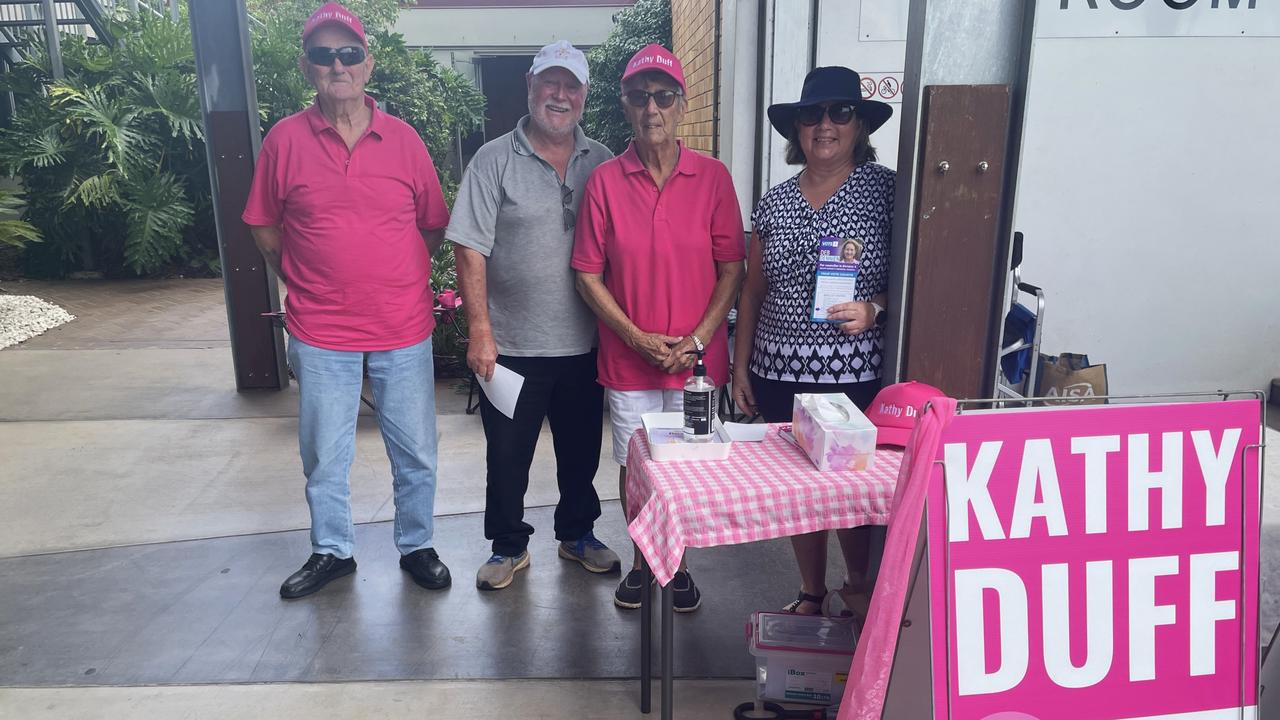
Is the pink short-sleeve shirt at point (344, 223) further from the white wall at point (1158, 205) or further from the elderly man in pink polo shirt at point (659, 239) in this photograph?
the white wall at point (1158, 205)

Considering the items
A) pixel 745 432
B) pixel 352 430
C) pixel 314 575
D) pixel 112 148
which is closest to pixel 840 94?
pixel 745 432

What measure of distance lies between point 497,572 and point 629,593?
534 millimetres

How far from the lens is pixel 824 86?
8.84 ft

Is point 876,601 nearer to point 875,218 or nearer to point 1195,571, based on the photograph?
point 1195,571

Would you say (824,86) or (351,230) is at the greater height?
(824,86)

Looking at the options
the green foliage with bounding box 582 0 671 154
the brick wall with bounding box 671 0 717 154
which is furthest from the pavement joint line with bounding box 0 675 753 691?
the green foliage with bounding box 582 0 671 154

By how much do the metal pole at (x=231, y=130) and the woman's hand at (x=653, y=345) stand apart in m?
4.13

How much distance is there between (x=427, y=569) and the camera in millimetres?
3438

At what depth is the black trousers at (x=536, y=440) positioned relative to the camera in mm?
3201

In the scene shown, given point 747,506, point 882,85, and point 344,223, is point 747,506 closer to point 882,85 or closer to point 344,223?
point 344,223

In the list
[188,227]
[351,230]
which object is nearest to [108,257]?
[188,227]

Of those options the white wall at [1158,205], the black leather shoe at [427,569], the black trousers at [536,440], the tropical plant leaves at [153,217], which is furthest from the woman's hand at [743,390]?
the tropical plant leaves at [153,217]

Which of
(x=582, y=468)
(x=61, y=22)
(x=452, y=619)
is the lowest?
(x=452, y=619)

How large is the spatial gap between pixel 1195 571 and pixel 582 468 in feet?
6.73
